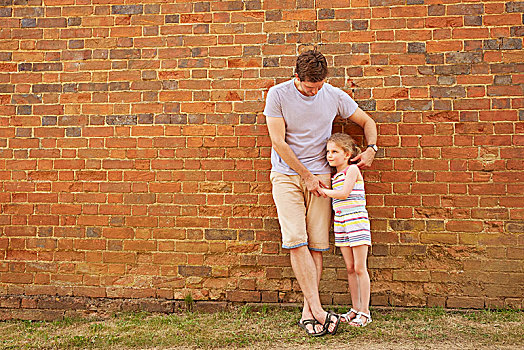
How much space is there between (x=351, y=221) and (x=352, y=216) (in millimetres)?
40

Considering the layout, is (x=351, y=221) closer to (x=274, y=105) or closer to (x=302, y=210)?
(x=302, y=210)

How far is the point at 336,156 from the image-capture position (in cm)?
338

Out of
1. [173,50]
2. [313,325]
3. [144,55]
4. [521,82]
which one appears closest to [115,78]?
Answer: [144,55]

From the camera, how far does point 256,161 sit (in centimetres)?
377

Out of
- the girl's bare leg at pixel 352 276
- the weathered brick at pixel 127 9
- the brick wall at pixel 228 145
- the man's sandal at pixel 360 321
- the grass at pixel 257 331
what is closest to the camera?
the grass at pixel 257 331

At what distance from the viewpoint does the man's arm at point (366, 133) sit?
346 centimetres

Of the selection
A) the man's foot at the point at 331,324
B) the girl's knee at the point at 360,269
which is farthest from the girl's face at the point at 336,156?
the man's foot at the point at 331,324

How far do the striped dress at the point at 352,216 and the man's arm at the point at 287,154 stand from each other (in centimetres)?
18

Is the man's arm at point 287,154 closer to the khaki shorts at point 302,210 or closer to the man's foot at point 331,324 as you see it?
the khaki shorts at point 302,210

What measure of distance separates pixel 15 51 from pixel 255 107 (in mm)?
2333

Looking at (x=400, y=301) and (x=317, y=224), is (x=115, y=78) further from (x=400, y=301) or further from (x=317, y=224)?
(x=400, y=301)

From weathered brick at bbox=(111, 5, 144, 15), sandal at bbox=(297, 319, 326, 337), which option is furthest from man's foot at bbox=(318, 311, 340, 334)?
weathered brick at bbox=(111, 5, 144, 15)

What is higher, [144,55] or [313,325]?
[144,55]

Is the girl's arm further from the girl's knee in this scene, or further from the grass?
the grass
